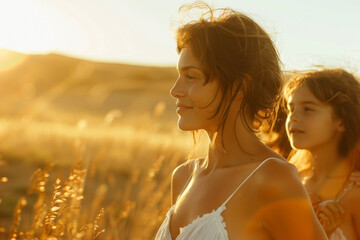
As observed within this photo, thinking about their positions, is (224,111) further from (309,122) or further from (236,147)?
(309,122)

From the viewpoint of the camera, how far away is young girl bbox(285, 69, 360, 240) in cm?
312

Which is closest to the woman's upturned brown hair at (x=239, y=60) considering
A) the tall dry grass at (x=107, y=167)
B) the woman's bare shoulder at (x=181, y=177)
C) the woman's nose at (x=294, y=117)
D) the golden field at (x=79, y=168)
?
the woman's bare shoulder at (x=181, y=177)

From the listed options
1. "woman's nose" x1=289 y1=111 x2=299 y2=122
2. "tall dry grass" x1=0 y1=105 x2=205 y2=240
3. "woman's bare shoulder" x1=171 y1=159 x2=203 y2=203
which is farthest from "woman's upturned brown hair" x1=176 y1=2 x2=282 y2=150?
"woman's nose" x1=289 y1=111 x2=299 y2=122

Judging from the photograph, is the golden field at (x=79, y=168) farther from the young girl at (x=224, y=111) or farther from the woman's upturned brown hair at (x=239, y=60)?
the woman's upturned brown hair at (x=239, y=60)

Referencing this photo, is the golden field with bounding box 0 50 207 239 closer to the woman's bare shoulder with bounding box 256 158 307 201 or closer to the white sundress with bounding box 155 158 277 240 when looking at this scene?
the white sundress with bounding box 155 158 277 240

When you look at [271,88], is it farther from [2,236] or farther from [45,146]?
[45,146]

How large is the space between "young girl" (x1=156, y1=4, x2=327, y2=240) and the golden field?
1.33ft

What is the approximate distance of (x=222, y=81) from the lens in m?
2.07

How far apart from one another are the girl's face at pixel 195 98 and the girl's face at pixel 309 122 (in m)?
1.23

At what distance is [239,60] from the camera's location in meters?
2.06

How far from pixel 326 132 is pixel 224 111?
1.46 m

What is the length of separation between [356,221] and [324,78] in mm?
1043

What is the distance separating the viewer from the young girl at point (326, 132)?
3119 millimetres

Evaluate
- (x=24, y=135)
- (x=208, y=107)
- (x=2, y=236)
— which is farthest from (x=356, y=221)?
(x=24, y=135)
